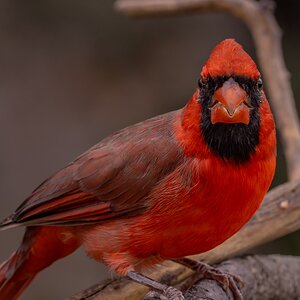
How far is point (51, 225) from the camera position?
320 cm

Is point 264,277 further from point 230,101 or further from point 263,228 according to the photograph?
point 230,101

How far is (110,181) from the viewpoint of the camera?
3197 millimetres

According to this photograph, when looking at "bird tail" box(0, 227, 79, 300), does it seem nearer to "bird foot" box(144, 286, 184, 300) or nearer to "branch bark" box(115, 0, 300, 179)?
"bird foot" box(144, 286, 184, 300)

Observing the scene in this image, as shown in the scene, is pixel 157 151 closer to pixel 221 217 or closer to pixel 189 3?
pixel 221 217

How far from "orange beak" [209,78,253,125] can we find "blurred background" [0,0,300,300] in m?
3.09

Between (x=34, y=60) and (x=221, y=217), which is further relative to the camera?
(x=34, y=60)

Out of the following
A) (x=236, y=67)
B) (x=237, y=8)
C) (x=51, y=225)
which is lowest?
(x=51, y=225)

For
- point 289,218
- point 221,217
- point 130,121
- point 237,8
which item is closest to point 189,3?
point 237,8

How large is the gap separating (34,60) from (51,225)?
311 centimetres

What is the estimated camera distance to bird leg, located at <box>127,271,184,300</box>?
2955 millimetres

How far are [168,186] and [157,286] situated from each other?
350mm

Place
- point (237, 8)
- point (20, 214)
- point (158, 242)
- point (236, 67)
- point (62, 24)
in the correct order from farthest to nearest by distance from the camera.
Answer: point (62, 24) → point (237, 8) → point (20, 214) → point (158, 242) → point (236, 67)

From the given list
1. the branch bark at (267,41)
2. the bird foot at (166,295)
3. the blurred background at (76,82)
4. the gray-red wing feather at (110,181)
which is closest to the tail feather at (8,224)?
the gray-red wing feather at (110,181)

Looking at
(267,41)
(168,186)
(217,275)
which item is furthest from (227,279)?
(267,41)
